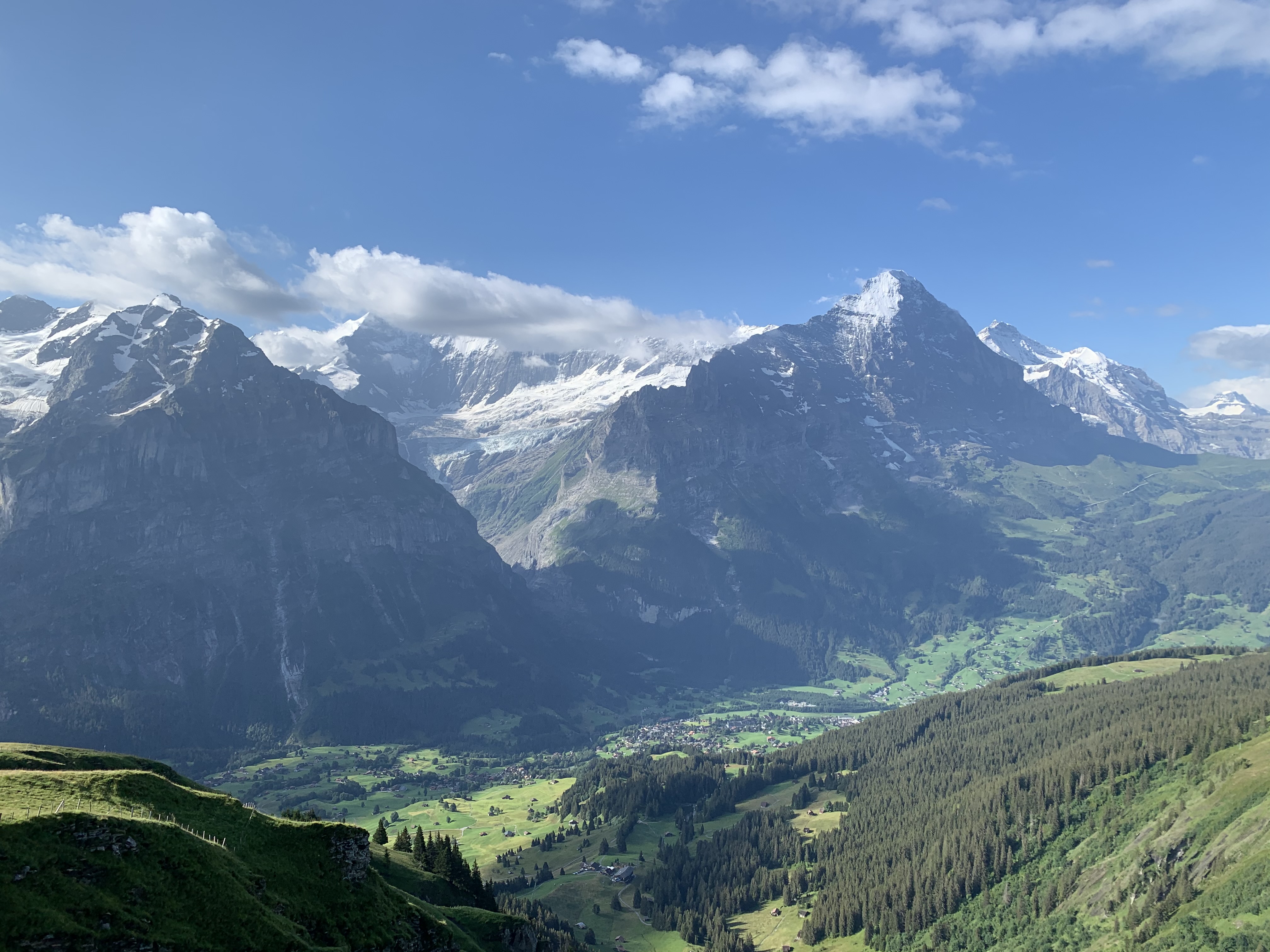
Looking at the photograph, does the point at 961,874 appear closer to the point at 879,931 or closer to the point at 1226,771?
the point at 879,931

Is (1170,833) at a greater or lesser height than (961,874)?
greater

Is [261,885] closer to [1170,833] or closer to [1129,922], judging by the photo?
[1129,922]

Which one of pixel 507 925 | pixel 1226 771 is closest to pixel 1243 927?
pixel 1226 771

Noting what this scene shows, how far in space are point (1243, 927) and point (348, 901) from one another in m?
137

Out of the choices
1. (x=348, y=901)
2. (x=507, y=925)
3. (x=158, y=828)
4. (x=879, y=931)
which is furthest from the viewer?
(x=879, y=931)

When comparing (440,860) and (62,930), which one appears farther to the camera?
(440,860)

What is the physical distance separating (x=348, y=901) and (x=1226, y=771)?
185 m

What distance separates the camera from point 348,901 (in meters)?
78.8

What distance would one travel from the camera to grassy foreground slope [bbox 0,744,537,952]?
187 feet

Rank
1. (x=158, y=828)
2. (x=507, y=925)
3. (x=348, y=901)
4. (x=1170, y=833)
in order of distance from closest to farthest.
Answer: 1. (x=158, y=828)
2. (x=348, y=901)
3. (x=507, y=925)
4. (x=1170, y=833)

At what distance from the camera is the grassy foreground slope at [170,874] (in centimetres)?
5688

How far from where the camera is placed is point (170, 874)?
6425 cm

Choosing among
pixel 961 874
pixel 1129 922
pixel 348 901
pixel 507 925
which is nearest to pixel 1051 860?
pixel 961 874

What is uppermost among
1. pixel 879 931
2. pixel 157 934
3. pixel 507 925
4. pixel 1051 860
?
pixel 157 934
